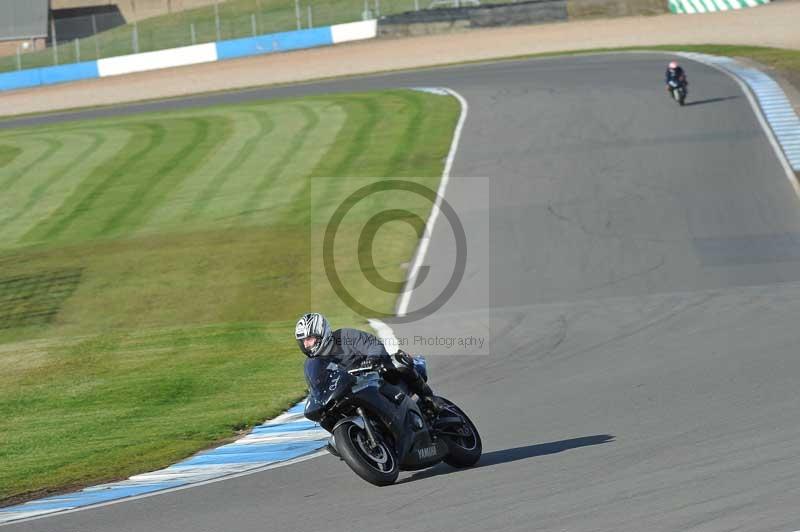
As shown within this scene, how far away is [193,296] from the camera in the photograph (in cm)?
2405

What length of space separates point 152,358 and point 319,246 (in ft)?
30.1

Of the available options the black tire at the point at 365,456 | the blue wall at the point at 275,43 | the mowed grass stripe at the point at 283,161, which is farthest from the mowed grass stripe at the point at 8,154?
the black tire at the point at 365,456

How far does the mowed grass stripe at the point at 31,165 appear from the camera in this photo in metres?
37.2

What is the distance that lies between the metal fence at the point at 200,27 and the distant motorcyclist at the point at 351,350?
2045 inches

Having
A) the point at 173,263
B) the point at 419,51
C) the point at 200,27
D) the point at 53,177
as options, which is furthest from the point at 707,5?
the point at 173,263

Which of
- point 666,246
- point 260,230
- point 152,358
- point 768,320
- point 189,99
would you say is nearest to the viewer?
point 768,320

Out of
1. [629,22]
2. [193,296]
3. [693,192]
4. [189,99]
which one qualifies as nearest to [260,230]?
[193,296]

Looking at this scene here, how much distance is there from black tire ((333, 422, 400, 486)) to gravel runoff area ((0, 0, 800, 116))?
134 ft

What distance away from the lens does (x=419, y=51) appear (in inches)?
2184

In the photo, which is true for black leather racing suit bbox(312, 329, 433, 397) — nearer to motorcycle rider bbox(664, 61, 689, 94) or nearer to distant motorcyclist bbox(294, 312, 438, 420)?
distant motorcyclist bbox(294, 312, 438, 420)

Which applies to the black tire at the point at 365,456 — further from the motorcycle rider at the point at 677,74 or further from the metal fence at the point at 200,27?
the metal fence at the point at 200,27

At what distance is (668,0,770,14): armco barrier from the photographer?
52.1m

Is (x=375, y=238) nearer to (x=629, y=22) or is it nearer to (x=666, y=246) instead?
(x=666, y=246)

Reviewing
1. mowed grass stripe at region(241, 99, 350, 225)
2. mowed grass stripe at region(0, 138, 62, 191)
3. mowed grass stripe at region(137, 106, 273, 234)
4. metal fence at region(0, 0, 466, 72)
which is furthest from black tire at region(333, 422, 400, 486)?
metal fence at region(0, 0, 466, 72)
